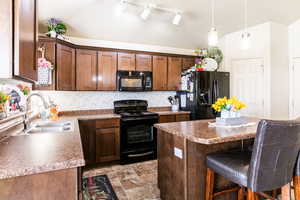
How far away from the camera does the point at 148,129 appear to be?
11.9 feet

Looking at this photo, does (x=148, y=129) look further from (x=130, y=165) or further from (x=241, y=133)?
(x=241, y=133)

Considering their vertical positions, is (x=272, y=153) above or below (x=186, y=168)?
above

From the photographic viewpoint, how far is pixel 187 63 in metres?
4.41

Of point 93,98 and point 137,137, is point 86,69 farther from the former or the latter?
point 137,137

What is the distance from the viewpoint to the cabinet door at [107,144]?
10.6 feet

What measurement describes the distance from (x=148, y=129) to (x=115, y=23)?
215 centimetres

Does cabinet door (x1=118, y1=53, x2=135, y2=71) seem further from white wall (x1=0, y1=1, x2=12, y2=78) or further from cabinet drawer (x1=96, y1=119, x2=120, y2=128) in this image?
white wall (x1=0, y1=1, x2=12, y2=78)

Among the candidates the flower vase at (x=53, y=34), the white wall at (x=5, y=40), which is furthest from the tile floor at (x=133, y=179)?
the flower vase at (x=53, y=34)

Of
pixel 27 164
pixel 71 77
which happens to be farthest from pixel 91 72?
pixel 27 164

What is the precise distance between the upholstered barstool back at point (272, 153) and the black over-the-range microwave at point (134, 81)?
9.02ft

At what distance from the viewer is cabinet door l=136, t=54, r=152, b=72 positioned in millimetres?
3869

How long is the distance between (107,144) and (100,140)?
15 centimetres

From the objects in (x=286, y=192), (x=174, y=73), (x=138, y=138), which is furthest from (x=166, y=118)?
(x=286, y=192)

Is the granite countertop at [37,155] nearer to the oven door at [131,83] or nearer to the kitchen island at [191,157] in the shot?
the kitchen island at [191,157]
